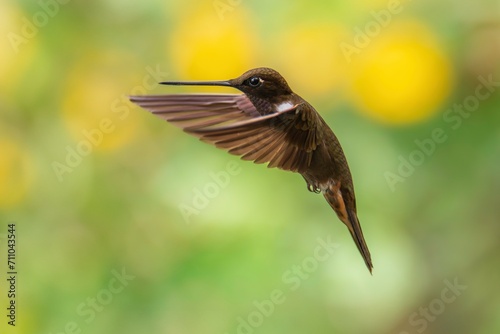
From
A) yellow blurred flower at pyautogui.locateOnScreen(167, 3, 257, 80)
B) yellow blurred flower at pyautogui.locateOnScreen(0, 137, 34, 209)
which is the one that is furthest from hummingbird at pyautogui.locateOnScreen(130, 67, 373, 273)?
yellow blurred flower at pyautogui.locateOnScreen(0, 137, 34, 209)

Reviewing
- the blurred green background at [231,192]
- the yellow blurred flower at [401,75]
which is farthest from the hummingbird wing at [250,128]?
the blurred green background at [231,192]

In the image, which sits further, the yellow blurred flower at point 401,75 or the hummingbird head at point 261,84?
the yellow blurred flower at point 401,75

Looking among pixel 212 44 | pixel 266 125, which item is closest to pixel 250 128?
pixel 266 125

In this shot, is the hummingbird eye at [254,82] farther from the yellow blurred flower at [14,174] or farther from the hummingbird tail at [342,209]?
the yellow blurred flower at [14,174]

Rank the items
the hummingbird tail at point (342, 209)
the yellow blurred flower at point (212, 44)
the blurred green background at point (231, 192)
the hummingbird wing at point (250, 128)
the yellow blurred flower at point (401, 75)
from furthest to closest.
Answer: the blurred green background at point (231, 192)
the yellow blurred flower at point (401, 75)
the yellow blurred flower at point (212, 44)
the hummingbird tail at point (342, 209)
the hummingbird wing at point (250, 128)

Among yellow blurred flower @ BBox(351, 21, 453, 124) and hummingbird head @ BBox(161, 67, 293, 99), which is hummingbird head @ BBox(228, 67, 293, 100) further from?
yellow blurred flower @ BBox(351, 21, 453, 124)

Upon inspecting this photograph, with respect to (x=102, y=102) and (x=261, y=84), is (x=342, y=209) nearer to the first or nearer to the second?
(x=261, y=84)

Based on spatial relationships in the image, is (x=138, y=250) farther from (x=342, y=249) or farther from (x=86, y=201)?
(x=342, y=249)
